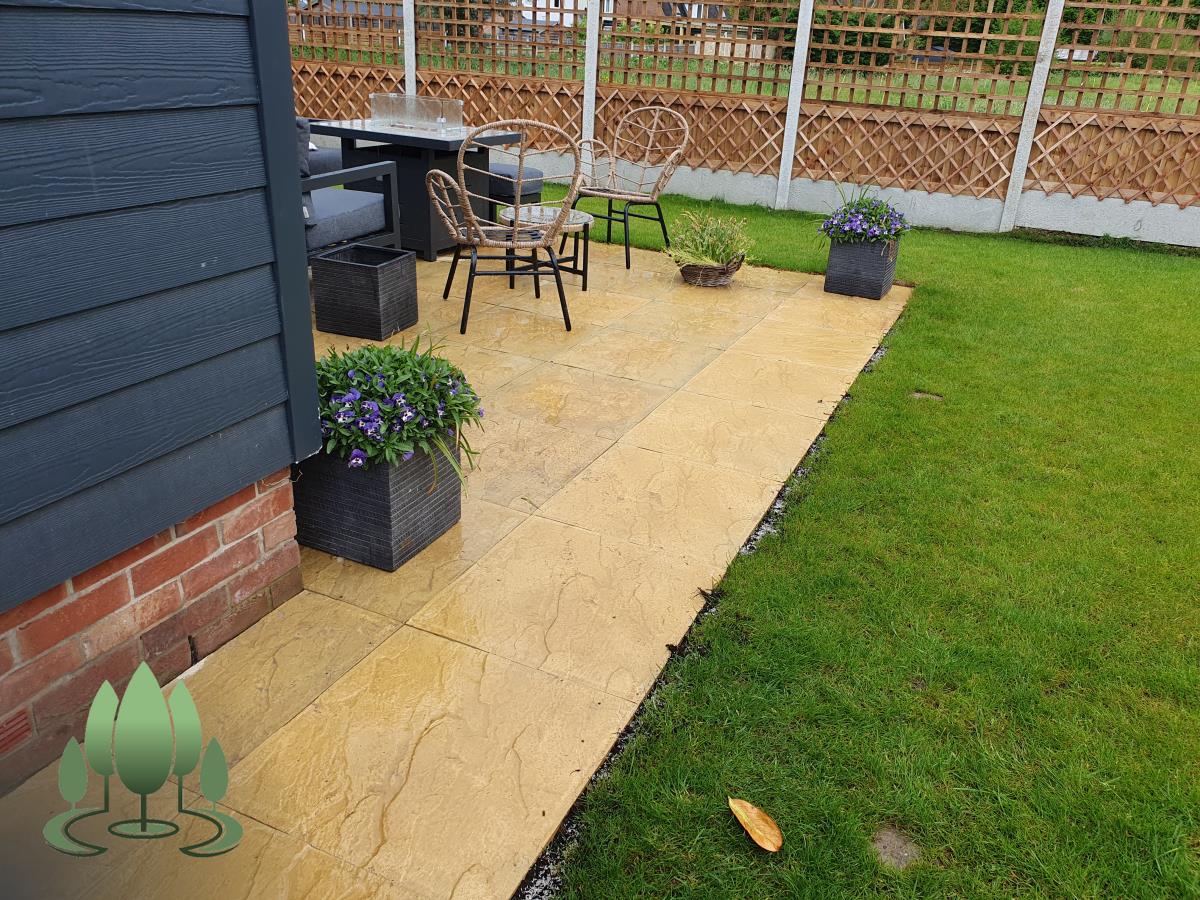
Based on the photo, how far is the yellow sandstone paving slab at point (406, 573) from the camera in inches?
86.0

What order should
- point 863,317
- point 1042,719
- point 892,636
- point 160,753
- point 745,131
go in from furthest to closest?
point 745,131
point 863,317
point 892,636
point 1042,719
point 160,753

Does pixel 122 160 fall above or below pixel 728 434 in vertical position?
above

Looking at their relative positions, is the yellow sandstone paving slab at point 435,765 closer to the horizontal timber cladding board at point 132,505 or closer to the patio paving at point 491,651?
the patio paving at point 491,651

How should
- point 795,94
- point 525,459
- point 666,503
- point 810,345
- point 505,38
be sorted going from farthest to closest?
point 505,38 → point 795,94 → point 810,345 → point 525,459 → point 666,503

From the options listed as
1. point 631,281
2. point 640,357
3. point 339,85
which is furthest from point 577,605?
point 339,85

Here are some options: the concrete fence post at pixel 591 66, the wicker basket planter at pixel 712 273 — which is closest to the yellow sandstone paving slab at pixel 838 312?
the wicker basket planter at pixel 712 273

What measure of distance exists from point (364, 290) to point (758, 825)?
2.90 meters

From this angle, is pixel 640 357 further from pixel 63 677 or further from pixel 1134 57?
pixel 1134 57

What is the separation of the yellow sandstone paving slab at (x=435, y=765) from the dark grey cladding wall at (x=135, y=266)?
0.49 m

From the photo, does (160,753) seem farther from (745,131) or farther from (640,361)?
(745,131)

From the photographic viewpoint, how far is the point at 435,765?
169 cm

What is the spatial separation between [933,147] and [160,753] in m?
7.60

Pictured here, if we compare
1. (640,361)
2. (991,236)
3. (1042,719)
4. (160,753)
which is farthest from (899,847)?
(991,236)

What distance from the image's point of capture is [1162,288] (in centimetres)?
565
